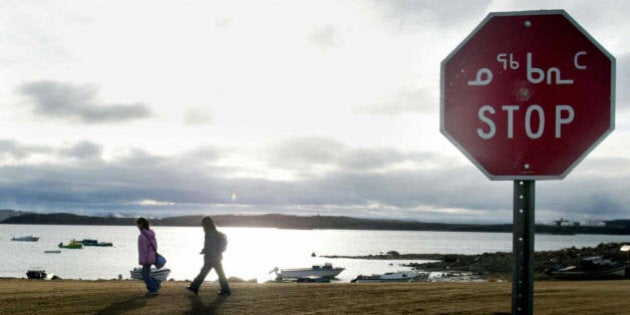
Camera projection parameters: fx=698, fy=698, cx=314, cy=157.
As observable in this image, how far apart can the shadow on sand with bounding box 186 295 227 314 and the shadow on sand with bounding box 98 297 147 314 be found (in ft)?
3.41

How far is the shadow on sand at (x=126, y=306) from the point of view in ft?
43.5

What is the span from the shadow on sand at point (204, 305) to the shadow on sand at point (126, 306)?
1039 millimetres

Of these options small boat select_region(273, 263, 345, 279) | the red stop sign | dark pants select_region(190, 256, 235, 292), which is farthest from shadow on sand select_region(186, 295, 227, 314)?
small boat select_region(273, 263, 345, 279)

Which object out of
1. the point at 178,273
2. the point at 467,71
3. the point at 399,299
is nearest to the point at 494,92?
the point at 467,71

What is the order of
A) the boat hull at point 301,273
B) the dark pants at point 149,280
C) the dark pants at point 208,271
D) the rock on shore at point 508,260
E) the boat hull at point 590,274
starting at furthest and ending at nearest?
1. the boat hull at point 301,273
2. the rock on shore at point 508,260
3. the boat hull at point 590,274
4. the dark pants at point 149,280
5. the dark pants at point 208,271

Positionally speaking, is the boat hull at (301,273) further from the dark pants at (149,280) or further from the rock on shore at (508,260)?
the dark pants at (149,280)

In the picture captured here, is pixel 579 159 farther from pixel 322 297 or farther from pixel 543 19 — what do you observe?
pixel 322 297

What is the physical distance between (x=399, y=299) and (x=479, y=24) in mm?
12059

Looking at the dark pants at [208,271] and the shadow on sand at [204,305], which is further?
the dark pants at [208,271]

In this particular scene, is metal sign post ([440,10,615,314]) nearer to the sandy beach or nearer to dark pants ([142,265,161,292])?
the sandy beach

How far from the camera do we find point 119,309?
1347cm

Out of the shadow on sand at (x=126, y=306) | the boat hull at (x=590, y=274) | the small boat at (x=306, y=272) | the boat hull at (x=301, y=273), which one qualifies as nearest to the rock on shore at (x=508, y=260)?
the boat hull at (x=590, y=274)

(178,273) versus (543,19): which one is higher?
(543,19)

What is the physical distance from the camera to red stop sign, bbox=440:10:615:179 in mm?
3330
